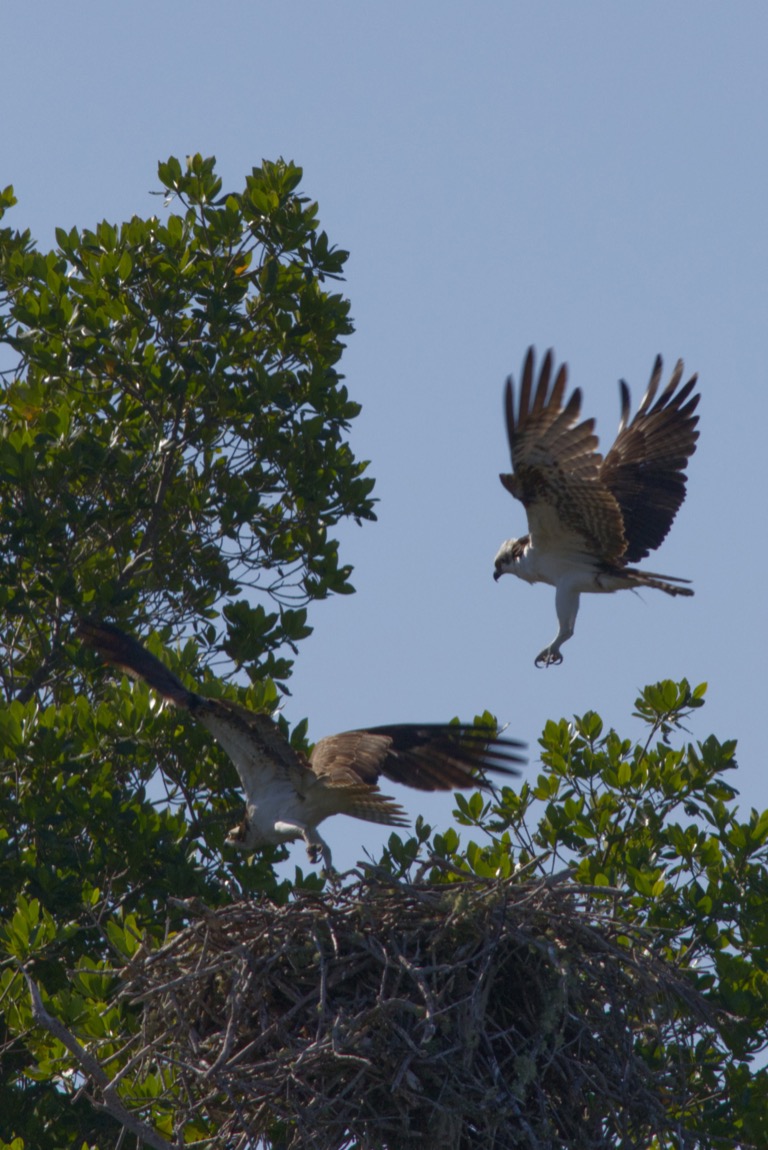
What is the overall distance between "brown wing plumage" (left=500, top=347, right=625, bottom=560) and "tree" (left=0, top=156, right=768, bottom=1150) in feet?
3.74

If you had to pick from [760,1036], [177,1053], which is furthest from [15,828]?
[760,1036]

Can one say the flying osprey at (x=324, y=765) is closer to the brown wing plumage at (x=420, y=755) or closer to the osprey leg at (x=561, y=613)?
the brown wing plumage at (x=420, y=755)

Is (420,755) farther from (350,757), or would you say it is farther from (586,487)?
(586,487)

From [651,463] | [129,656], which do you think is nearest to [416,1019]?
[129,656]

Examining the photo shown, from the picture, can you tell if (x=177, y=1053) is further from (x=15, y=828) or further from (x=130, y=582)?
(x=130, y=582)

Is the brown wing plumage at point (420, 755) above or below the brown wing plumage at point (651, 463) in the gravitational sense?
below

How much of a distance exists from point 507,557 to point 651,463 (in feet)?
3.90

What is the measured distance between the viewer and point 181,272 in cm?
1292

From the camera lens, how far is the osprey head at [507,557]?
1319cm

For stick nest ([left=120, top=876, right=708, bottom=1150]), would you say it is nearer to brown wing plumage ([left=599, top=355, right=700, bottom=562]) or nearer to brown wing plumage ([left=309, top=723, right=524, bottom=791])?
brown wing plumage ([left=309, top=723, right=524, bottom=791])

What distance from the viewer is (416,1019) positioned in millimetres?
8273

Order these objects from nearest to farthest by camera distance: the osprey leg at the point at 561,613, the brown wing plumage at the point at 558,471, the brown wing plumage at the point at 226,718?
the brown wing plumage at the point at 226,718, the brown wing plumage at the point at 558,471, the osprey leg at the point at 561,613

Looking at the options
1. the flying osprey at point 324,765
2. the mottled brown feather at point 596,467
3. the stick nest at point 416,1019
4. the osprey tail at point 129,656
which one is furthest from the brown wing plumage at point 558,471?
the stick nest at point 416,1019

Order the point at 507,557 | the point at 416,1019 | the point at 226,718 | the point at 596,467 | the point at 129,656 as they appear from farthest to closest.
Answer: the point at 507,557 < the point at 596,467 < the point at 129,656 < the point at 226,718 < the point at 416,1019
